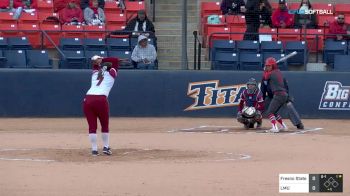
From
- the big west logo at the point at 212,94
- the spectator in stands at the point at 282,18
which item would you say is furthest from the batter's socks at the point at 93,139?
the spectator in stands at the point at 282,18

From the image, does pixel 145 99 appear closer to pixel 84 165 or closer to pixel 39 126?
pixel 39 126

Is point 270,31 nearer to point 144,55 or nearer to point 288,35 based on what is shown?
point 288,35

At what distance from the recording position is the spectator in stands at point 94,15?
27.0 meters

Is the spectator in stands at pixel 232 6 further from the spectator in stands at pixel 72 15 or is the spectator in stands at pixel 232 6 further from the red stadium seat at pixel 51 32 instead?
the red stadium seat at pixel 51 32

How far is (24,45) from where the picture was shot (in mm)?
24938

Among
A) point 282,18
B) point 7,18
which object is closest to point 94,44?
point 7,18

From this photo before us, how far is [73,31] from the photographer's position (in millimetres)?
25406

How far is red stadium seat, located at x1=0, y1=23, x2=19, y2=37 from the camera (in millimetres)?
25281

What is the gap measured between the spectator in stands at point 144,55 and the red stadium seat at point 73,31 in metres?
1.53

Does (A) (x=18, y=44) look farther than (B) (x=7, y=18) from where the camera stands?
No

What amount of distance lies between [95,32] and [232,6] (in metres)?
4.45

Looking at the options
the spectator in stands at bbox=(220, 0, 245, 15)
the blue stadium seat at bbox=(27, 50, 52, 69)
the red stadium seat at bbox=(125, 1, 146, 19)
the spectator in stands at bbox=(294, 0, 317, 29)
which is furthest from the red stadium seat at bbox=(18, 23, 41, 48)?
the spectator in stands at bbox=(294, 0, 317, 29)

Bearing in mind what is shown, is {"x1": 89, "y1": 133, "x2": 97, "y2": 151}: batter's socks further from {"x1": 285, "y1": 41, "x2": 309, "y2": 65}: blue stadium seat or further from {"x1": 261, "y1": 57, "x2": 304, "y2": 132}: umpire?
{"x1": 285, "y1": 41, "x2": 309, "y2": 65}: blue stadium seat

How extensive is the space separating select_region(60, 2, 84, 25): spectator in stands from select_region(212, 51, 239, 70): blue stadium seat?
4105mm
